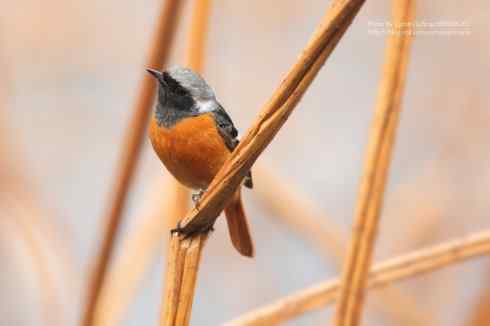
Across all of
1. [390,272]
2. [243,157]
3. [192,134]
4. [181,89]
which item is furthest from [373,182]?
[181,89]

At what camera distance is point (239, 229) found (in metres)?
2.37

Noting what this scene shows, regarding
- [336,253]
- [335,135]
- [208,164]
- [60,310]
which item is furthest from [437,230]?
→ [60,310]

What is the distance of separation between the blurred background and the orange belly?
0.45 m

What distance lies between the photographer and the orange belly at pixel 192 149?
222cm

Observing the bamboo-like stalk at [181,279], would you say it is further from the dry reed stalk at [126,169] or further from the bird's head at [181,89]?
the bird's head at [181,89]

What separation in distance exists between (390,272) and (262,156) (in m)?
0.97

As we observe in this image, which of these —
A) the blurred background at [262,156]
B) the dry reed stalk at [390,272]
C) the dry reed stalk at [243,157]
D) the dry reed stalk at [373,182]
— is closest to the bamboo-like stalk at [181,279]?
the dry reed stalk at [243,157]

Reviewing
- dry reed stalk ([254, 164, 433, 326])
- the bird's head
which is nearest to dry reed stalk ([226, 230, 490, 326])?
dry reed stalk ([254, 164, 433, 326])

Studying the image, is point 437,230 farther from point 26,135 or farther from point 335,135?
point 26,135

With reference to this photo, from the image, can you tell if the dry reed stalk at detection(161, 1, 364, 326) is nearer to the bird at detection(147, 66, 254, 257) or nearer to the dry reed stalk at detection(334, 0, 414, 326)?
the dry reed stalk at detection(334, 0, 414, 326)

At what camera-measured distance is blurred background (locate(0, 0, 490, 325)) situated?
267 centimetres

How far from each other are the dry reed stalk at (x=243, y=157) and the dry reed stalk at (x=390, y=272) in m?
0.63

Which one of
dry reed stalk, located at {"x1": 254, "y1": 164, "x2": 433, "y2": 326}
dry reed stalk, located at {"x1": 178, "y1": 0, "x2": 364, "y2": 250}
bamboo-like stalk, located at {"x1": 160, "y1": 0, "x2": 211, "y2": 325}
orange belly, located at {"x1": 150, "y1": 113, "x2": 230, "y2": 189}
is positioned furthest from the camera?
dry reed stalk, located at {"x1": 254, "y1": 164, "x2": 433, "y2": 326}

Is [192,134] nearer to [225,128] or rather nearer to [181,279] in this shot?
[225,128]
